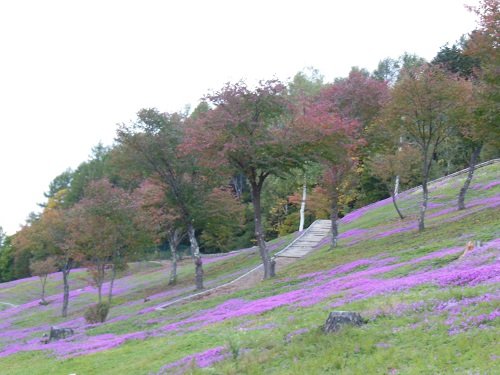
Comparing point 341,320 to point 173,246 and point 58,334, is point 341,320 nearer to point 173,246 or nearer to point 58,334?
point 58,334

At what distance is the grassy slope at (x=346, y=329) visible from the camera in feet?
34.2

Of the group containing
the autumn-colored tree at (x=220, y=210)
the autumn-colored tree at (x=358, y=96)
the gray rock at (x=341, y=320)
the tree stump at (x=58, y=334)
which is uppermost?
the autumn-colored tree at (x=358, y=96)

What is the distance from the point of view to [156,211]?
37000 millimetres

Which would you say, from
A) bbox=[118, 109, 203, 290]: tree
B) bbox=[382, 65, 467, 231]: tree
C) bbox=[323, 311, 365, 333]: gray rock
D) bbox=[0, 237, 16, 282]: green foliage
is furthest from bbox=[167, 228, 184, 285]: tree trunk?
bbox=[0, 237, 16, 282]: green foliage

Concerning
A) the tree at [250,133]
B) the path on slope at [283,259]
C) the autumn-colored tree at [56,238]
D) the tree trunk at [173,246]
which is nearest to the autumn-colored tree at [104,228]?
the path on slope at [283,259]

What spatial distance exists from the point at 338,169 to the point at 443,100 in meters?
9.03

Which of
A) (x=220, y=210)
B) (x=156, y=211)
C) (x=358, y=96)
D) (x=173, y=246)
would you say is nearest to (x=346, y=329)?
(x=156, y=211)

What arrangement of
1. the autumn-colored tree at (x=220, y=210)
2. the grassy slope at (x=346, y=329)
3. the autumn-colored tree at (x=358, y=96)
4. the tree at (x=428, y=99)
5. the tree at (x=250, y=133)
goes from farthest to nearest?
the autumn-colored tree at (x=358, y=96) → the autumn-colored tree at (x=220, y=210) → the tree at (x=428, y=99) → the tree at (x=250, y=133) → the grassy slope at (x=346, y=329)

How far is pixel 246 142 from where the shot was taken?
28125mm

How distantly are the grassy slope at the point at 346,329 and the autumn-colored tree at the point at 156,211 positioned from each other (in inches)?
189

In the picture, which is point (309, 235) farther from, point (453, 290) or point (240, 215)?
point (453, 290)

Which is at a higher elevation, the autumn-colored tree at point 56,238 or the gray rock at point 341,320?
the autumn-colored tree at point 56,238

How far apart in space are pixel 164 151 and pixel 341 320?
24178mm

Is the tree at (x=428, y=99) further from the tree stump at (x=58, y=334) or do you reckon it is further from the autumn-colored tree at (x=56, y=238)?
the autumn-colored tree at (x=56, y=238)
